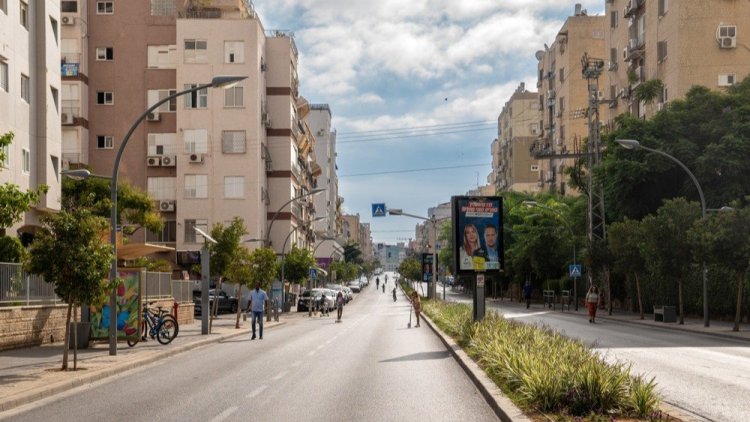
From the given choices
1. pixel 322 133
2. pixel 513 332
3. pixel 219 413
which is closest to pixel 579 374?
pixel 219 413

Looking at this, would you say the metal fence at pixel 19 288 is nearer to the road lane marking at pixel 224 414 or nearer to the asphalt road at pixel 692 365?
the road lane marking at pixel 224 414

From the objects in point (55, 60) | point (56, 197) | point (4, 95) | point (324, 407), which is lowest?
point (324, 407)

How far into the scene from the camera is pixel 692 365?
18.4 meters

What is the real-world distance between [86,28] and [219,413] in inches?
2309

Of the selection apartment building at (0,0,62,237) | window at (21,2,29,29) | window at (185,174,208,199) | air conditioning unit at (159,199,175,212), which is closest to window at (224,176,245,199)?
window at (185,174,208,199)

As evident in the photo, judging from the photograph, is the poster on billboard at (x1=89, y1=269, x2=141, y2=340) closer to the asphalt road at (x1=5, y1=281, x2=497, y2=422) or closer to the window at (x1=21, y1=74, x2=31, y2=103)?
the asphalt road at (x1=5, y1=281, x2=497, y2=422)

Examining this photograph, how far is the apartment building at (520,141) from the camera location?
11319 centimetres

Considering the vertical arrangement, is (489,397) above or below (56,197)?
below

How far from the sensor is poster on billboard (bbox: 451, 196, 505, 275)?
26.0 meters

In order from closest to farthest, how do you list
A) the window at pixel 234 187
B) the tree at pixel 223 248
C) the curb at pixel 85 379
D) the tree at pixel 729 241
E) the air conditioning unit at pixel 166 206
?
the curb at pixel 85 379, the tree at pixel 729 241, the tree at pixel 223 248, the air conditioning unit at pixel 166 206, the window at pixel 234 187

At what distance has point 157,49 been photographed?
65.9 meters

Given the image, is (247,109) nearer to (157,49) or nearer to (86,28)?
(157,49)

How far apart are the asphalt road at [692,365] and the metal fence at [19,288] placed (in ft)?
46.9

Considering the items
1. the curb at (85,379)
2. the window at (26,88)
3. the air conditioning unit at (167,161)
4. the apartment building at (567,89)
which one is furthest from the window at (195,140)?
the curb at (85,379)
